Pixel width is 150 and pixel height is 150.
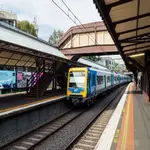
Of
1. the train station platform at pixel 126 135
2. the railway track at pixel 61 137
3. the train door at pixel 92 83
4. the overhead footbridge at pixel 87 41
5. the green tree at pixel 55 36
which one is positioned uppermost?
the green tree at pixel 55 36

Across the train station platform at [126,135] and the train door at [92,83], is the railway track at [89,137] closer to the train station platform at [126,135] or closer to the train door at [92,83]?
the train station platform at [126,135]

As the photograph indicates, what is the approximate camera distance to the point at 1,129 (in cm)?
948

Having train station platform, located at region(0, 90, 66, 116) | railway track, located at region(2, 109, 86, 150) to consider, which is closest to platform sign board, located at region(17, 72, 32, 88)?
train station platform, located at region(0, 90, 66, 116)

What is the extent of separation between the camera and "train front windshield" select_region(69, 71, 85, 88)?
15.4 meters

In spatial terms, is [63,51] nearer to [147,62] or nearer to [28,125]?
[147,62]

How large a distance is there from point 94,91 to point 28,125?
7193 millimetres

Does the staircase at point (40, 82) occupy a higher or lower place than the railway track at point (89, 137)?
higher

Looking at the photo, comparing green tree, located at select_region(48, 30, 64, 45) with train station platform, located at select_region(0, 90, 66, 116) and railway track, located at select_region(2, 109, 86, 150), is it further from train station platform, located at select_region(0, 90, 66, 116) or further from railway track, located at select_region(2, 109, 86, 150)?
railway track, located at select_region(2, 109, 86, 150)

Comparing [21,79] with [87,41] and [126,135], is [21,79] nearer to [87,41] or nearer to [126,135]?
[87,41]

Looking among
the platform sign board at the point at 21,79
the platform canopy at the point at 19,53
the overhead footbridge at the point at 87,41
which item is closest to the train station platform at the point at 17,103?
the platform canopy at the point at 19,53

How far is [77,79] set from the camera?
15.7 m

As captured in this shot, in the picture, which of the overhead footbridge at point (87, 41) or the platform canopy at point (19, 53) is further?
the overhead footbridge at point (87, 41)

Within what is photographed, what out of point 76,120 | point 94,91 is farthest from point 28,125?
point 94,91

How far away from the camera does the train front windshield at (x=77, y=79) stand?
15438 millimetres
